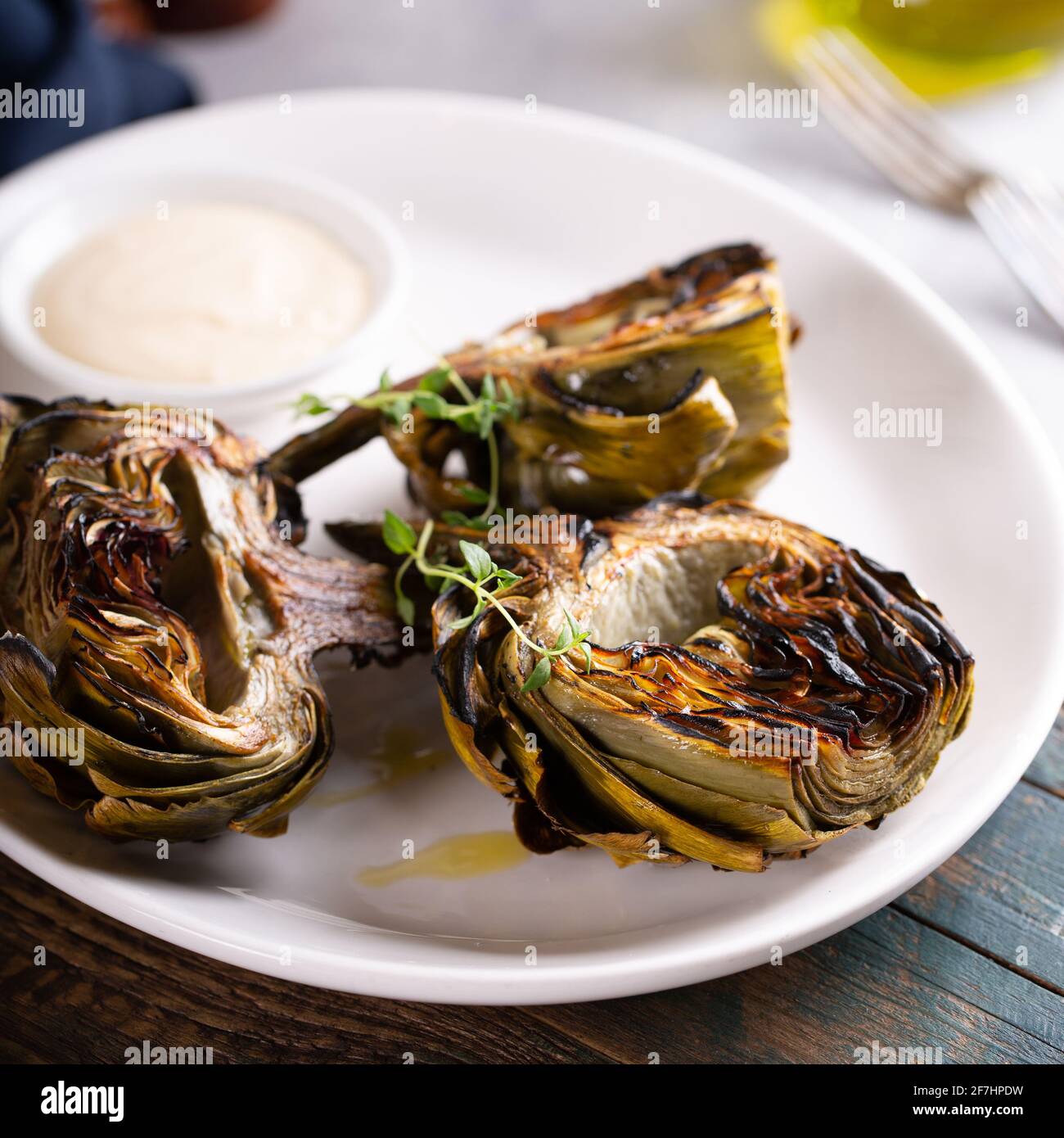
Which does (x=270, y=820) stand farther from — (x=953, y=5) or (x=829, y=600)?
(x=953, y=5)

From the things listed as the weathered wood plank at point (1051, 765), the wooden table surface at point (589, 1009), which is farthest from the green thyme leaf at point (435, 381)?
the weathered wood plank at point (1051, 765)

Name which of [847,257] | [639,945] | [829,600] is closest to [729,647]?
[829,600]

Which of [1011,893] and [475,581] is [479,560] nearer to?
[475,581]

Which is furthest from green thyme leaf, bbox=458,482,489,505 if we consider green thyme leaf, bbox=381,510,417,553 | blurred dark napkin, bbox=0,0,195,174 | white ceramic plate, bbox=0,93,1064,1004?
blurred dark napkin, bbox=0,0,195,174

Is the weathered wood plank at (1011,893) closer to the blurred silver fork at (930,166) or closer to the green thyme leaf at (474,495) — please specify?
the green thyme leaf at (474,495)

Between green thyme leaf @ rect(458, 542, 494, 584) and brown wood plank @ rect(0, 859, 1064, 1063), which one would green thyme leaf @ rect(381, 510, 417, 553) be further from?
brown wood plank @ rect(0, 859, 1064, 1063)

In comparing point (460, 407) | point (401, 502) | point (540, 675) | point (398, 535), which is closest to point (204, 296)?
point (401, 502)

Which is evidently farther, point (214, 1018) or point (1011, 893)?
point (1011, 893)

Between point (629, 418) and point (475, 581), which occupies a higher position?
point (629, 418)
